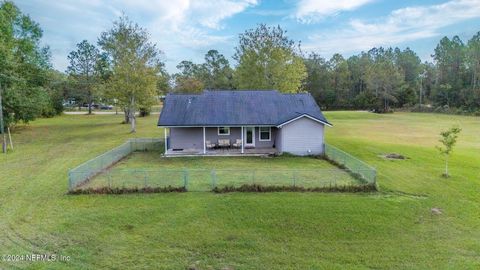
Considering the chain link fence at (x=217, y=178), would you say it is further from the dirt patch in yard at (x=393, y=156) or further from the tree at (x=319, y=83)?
the tree at (x=319, y=83)

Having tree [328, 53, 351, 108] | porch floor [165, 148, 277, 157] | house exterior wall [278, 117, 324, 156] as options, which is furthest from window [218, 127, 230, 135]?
tree [328, 53, 351, 108]

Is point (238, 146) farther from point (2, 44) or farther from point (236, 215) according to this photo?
point (2, 44)

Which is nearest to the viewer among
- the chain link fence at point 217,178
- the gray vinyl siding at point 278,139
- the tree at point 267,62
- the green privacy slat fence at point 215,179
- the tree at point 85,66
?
the chain link fence at point 217,178

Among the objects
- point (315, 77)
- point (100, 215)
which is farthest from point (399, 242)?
point (315, 77)

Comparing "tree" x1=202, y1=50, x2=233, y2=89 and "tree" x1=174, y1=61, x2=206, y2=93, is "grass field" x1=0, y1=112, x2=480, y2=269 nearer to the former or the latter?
"tree" x1=174, y1=61, x2=206, y2=93

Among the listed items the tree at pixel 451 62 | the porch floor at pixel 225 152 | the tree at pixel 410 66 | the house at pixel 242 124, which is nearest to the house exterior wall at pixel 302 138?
the house at pixel 242 124

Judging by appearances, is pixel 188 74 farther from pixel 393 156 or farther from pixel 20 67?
pixel 393 156
